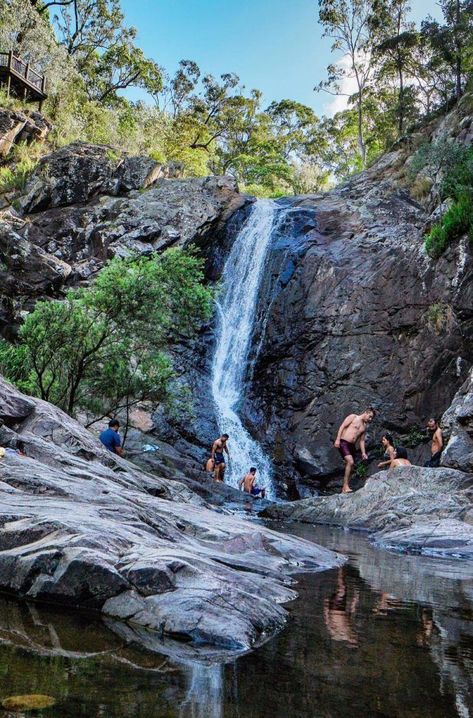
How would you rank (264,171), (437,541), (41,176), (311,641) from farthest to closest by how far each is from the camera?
(264,171), (41,176), (437,541), (311,641)

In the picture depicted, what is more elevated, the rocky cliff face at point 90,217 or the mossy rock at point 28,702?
the rocky cliff face at point 90,217

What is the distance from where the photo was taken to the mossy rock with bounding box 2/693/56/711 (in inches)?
74.0

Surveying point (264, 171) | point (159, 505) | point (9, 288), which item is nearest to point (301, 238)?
point (9, 288)

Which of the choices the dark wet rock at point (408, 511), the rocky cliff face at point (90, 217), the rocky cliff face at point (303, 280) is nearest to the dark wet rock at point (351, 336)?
the rocky cliff face at point (303, 280)

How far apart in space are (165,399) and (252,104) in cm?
3997

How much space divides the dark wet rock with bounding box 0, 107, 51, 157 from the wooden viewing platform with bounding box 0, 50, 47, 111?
163 cm

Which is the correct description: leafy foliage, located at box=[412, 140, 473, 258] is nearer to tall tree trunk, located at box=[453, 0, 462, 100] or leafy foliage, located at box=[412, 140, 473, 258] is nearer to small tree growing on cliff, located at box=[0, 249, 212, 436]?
tall tree trunk, located at box=[453, 0, 462, 100]

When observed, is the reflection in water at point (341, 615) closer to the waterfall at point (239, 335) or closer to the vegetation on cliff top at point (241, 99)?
the waterfall at point (239, 335)

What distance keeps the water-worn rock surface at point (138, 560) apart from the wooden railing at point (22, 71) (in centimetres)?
2749

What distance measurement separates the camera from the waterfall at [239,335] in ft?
56.9

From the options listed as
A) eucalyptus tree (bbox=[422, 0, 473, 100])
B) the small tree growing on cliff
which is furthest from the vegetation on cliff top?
the small tree growing on cliff

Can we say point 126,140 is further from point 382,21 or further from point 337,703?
point 337,703

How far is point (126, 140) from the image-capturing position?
105 ft

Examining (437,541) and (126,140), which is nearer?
(437,541)
